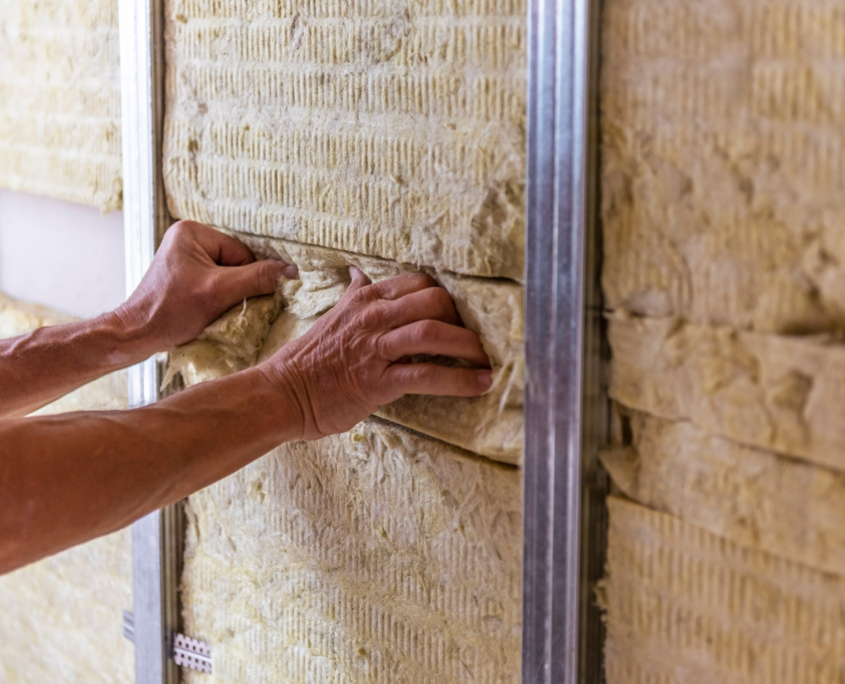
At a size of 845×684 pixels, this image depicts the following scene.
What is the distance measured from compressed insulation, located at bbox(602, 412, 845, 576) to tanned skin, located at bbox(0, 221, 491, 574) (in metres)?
0.24

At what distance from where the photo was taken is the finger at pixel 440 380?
1.13 m

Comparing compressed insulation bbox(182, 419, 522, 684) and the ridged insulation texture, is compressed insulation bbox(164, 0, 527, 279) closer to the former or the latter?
compressed insulation bbox(182, 419, 522, 684)

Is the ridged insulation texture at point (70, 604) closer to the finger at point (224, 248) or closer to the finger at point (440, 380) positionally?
the finger at point (224, 248)

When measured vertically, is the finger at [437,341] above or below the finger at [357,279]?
below

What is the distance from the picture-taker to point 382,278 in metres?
1.28

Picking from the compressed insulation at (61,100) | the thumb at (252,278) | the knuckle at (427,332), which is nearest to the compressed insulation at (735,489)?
the knuckle at (427,332)

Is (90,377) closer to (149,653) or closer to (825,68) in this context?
(149,653)

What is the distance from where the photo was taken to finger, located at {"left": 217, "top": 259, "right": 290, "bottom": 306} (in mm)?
1439

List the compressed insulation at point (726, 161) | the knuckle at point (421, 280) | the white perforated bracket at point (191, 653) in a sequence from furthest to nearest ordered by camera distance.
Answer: the white perforated bracket at point (191, 653) → the knuckle at point (421, 280) → the compressed insulation at point (726, 161)

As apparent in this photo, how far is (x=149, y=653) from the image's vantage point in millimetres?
1759

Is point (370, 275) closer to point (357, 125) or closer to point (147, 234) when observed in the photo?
point (357, 125)

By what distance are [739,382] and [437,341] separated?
388 millimetres

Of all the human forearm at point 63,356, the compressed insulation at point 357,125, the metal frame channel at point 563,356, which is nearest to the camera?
the metal frame channel at point 563,356

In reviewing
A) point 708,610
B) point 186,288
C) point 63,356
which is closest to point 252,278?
point 186,288
